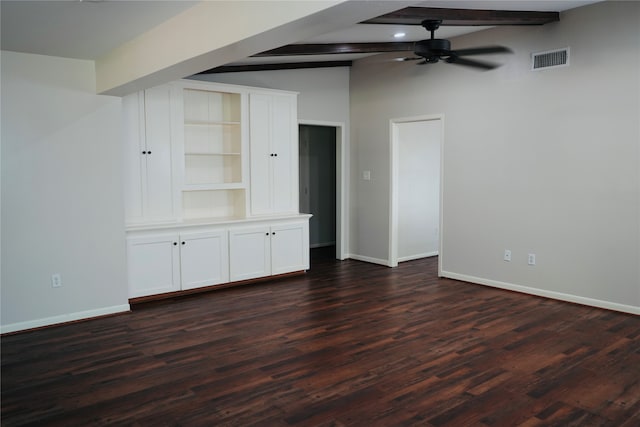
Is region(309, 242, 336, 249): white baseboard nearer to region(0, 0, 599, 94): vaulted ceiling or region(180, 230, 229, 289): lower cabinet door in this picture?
region(180, 230, 229, 289): lower cabinet door

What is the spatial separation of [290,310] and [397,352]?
1430 millimetres

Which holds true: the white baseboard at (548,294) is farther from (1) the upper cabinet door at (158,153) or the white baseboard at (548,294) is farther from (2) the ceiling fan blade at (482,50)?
(1) the upper cabinet door at (158,153)

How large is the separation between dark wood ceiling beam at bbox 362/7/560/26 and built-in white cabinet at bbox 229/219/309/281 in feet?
8.89

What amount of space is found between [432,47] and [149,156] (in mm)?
3061

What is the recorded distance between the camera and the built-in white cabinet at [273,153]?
6047mm

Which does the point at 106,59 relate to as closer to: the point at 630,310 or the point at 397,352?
the point at 397,352

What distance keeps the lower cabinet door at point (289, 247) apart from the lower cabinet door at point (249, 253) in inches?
3.6

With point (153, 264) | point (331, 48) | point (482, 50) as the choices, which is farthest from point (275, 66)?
point (153, 264)

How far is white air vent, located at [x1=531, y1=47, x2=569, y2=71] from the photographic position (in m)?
5.01

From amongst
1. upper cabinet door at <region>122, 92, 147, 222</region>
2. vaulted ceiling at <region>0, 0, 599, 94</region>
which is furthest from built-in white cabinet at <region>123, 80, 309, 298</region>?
vaulted ceiling at <region>0, 0, 599, 94</region>

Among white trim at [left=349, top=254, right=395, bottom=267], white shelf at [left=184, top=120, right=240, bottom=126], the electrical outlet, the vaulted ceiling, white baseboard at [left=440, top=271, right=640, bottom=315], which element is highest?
the vaulted ceiling

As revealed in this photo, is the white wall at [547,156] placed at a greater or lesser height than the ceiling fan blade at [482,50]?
lesser

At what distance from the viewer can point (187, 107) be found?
571cm

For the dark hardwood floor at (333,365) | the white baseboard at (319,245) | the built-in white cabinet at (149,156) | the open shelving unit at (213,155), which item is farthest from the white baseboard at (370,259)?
the built-in white cabinet at (149,156)
